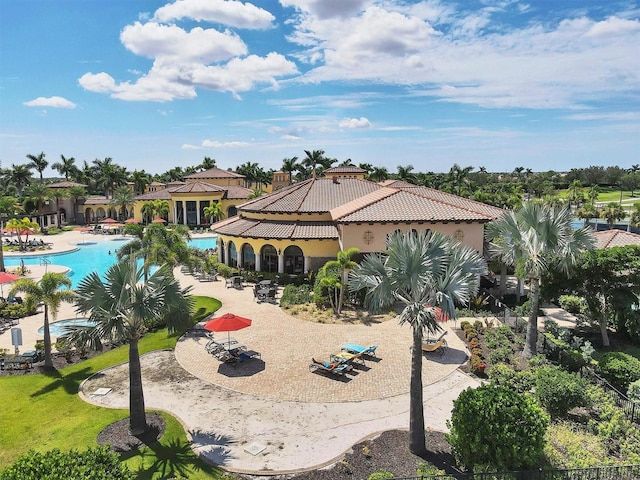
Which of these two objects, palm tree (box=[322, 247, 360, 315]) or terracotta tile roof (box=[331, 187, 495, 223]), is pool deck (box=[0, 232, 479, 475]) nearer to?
palm tree (box=[322, 247, 360, 315])

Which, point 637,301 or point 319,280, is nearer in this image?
point 637,301

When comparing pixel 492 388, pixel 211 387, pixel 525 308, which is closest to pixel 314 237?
pixel 525 308

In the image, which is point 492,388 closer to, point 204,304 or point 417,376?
point 417,376

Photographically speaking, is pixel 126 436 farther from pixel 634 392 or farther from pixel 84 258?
pixel 84 258

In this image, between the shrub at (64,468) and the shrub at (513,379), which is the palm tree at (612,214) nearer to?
the shrub at (513,379)

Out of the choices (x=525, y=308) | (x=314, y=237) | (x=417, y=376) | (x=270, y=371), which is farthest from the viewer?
(x=314, y=237)

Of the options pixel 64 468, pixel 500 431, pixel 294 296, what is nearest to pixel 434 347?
pixel 500 431

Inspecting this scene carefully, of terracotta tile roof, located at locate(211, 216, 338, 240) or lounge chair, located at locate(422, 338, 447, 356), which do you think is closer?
lounge chair, located at locate(422, 338, 447, 356)

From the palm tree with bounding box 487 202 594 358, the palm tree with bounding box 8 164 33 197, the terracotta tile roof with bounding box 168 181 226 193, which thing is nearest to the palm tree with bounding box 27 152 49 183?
the palm tree with bounding box 8 164 33 197
